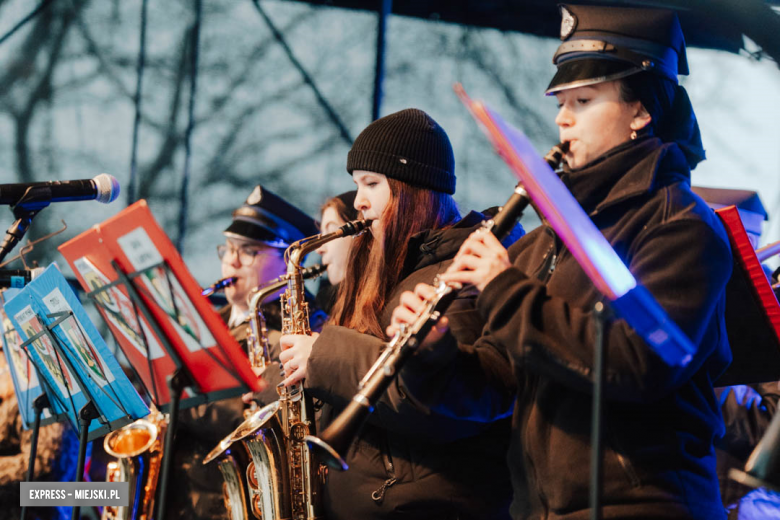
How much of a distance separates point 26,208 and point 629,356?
2.10 meters

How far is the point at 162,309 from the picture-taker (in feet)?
7.20

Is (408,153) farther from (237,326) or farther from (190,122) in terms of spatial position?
(190,122)

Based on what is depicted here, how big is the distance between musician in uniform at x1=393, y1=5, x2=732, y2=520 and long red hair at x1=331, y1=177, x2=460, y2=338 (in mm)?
614

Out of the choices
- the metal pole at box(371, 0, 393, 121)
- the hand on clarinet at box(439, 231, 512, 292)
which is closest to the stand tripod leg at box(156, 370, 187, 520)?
the hand on clarinet at box(439, 231, 512, 292)

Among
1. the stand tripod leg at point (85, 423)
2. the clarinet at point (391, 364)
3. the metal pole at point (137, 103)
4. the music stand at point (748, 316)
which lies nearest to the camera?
the clarinet at point (391, 364)

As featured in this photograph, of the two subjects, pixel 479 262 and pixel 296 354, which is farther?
pixel 296 354

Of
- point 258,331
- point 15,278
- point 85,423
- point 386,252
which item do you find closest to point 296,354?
point 386,252

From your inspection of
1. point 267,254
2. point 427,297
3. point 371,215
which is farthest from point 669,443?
point 267,254

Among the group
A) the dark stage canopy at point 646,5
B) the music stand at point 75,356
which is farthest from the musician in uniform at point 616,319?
the dark stage canopy at point 646,5

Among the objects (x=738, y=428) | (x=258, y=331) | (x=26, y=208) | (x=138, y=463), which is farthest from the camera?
(x=258, y=331)

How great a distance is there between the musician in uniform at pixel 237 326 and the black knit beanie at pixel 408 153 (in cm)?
109

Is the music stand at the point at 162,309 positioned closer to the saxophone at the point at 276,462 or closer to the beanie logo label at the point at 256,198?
the saxophone at the point at 276,462

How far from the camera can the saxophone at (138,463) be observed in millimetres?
3881

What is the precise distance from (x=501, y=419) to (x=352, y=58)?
4.30 metres
